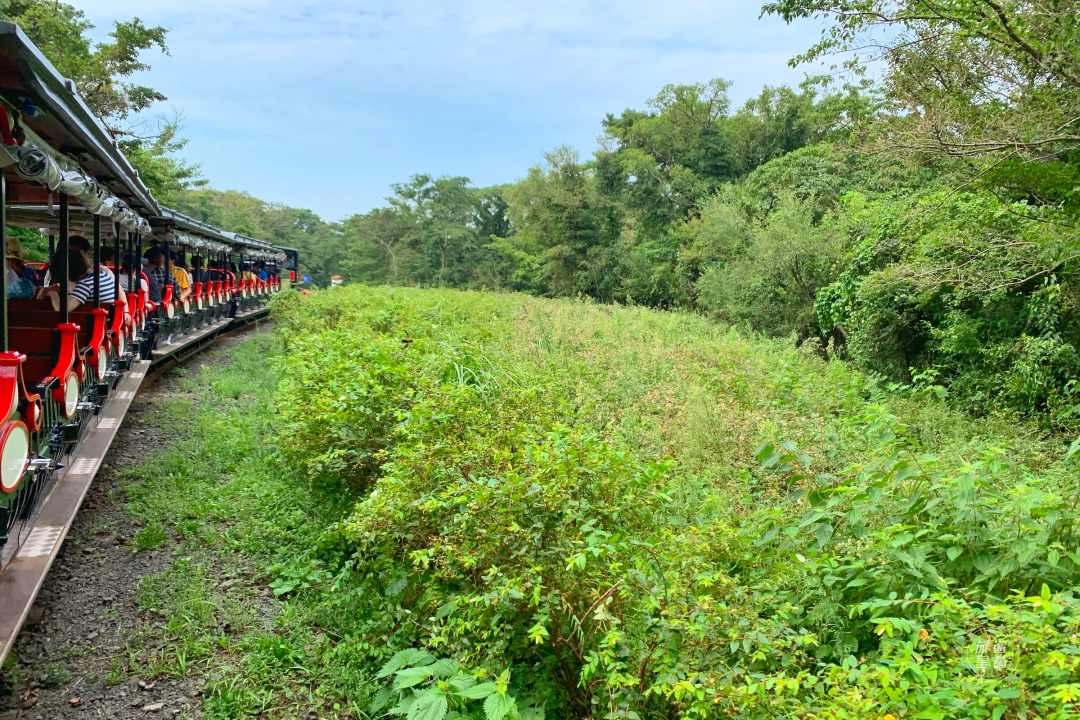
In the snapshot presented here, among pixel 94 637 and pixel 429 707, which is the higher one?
pixel 429 707

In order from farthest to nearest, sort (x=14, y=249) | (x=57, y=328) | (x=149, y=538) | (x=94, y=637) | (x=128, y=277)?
(x=128, y=277), (x=14, y=249), (x=57, y=328), (x=149, y=538), (x=94, y=637)

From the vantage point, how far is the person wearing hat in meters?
5.40

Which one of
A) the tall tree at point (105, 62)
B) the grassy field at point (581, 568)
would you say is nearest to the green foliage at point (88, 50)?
the tall tree at point (105, 62)

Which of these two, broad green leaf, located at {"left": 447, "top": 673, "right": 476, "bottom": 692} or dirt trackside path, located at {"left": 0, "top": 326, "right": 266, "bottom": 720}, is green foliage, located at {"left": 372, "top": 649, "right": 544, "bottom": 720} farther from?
dirt trackside path, located at {"left": 0, "top": 326, "right": 266, "bottom": 720}

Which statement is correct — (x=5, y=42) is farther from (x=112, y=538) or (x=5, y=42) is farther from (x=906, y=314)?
(x=906, y=314)

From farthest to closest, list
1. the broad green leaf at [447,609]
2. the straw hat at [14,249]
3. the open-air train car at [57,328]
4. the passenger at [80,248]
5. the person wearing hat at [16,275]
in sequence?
the passenger at [80,248], the straw hat at [14,249], the person wearing hat at [16,275], the open-air train car at [57,328], the broad green leaf at [447,609]

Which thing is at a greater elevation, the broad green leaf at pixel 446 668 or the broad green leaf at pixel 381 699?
the broad green leaf at pixel 446 668

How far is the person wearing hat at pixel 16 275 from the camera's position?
5402 millimetres

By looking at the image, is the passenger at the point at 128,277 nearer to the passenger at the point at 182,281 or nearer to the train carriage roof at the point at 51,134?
the train carriage roof at the point at 51,134

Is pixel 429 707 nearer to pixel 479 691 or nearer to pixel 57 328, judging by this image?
pixel 479 691

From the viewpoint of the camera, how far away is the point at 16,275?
18.3 feet

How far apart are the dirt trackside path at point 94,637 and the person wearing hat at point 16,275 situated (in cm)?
201

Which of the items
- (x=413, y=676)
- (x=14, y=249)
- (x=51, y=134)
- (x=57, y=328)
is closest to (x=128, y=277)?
(x=14, y=249)

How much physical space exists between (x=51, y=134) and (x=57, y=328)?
132 cm
